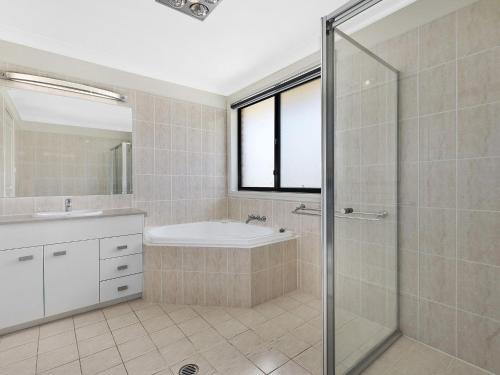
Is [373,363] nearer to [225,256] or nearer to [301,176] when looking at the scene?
[225,256]

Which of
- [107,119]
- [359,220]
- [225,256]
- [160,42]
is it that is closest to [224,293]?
[225,256]

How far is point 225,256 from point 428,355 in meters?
1.53

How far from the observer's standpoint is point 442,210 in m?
1.55

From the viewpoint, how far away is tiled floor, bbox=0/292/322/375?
156 cm

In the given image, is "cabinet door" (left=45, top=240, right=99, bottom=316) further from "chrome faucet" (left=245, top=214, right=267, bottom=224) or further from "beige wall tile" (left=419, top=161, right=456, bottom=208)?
"beige wall tile" (left=419, top=161, right=456, bottom=208)

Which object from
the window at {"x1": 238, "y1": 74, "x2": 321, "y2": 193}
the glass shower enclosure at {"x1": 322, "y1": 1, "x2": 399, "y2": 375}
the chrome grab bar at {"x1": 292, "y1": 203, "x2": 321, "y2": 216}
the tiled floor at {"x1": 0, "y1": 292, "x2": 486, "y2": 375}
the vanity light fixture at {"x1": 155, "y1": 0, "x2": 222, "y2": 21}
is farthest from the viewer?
the window at {"x1": 238, "y1": 74, "x2": 321, "y2": 193}

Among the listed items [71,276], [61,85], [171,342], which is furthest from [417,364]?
[61,85]

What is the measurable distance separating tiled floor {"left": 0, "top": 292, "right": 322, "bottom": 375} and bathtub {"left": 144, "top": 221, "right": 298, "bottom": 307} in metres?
0.10

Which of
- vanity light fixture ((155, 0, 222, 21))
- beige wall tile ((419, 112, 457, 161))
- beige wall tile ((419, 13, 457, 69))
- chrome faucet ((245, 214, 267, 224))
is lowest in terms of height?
chrome faucet ((245, 214, 267, 224))

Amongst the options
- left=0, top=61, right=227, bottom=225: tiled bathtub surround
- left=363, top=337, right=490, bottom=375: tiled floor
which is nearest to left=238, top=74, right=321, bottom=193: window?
left=0, top=61, right=227, bottom=225: tiled bathtub surround

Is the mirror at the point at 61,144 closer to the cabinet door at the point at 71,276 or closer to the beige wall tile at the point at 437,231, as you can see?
the cabinet door at the point at 71,276

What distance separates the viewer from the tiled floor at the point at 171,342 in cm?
156

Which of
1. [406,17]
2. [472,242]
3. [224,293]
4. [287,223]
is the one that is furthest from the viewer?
[287,223]

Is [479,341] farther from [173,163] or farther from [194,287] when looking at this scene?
[173,163]
